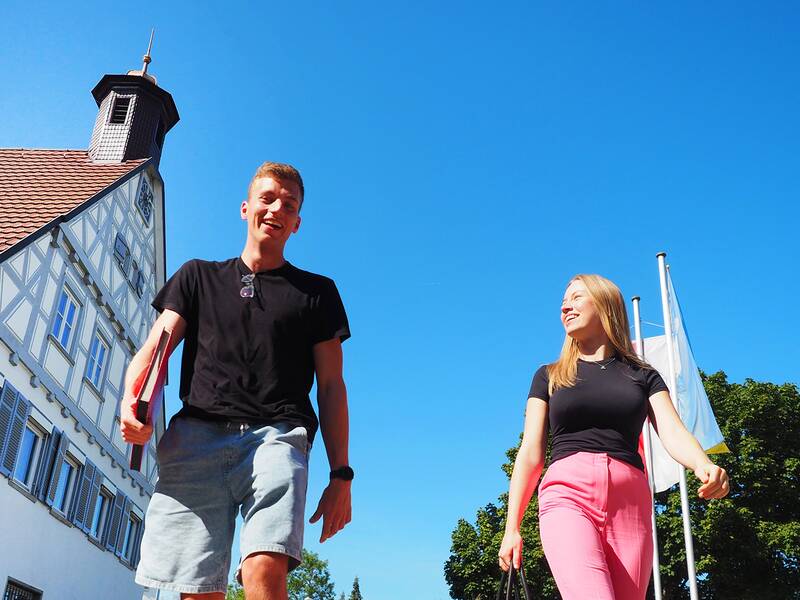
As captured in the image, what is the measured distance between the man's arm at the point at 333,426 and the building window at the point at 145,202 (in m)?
22.2

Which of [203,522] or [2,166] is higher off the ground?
[2,166]

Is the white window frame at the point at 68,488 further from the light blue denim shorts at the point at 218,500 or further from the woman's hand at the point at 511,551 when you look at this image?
the light blue denim shorts at the point at 218,500

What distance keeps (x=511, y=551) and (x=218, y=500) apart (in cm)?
136

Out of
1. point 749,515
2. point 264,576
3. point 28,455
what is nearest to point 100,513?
point 28,455

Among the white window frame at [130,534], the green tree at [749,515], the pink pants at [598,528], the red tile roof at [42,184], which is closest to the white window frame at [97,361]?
the red tile roof at [42,184]

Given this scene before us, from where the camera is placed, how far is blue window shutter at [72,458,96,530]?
60.1 feet

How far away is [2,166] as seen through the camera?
79.3 ft

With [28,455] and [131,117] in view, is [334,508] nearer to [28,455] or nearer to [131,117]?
[28,455]

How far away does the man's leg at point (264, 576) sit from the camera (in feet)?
8.55

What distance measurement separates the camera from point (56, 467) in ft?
56.0

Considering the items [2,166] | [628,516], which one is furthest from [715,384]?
[628,516]

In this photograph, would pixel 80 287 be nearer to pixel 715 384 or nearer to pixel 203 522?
pixel 203 522

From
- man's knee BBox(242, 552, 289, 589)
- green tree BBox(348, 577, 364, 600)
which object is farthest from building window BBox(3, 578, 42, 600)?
green tree BBox(348, 577, 364, 600)

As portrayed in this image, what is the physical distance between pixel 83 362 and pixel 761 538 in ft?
73.0
